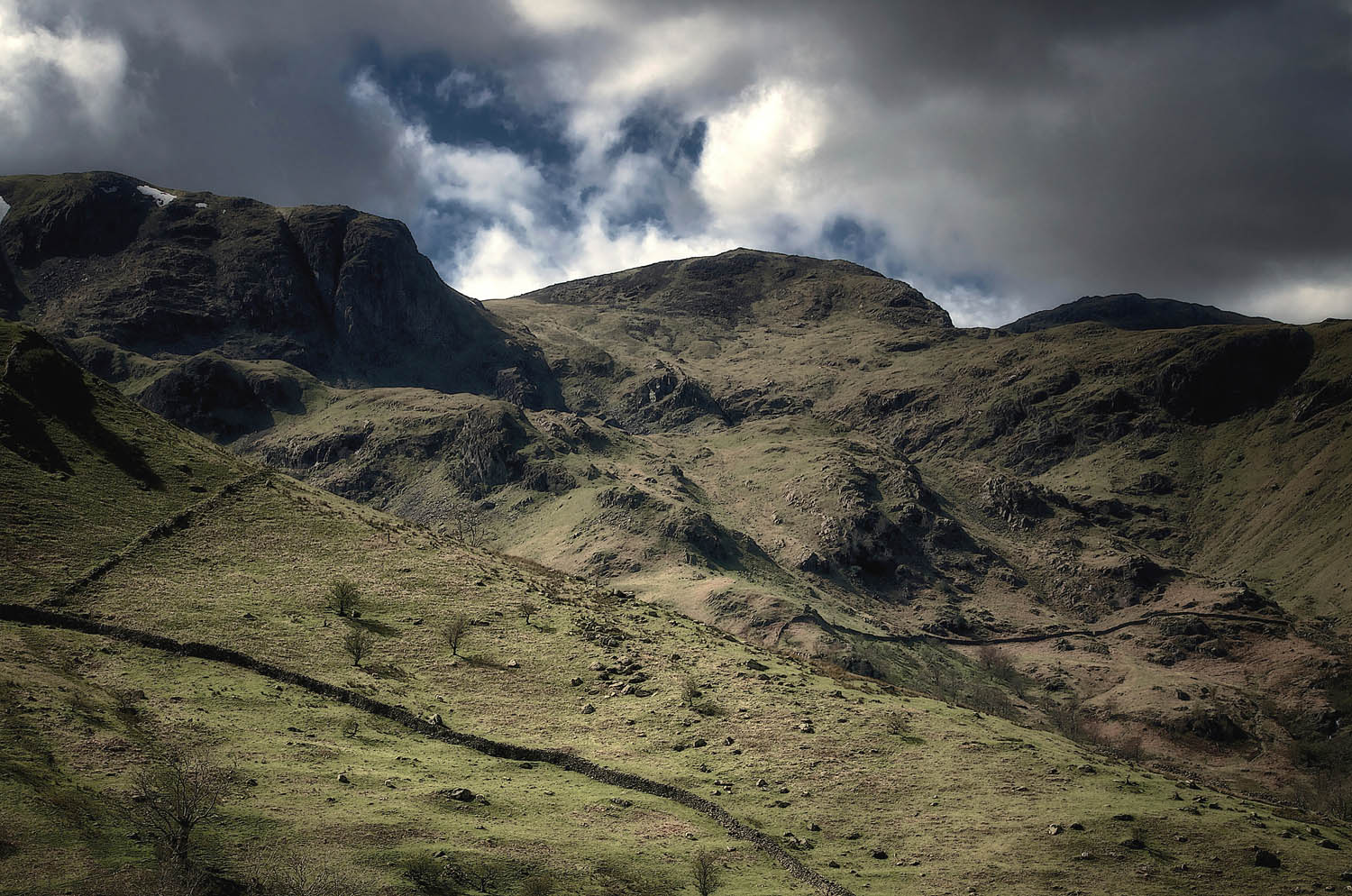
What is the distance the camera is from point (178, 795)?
4056 cm

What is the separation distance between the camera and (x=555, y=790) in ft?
194

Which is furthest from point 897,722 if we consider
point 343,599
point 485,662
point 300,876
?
point 343,599

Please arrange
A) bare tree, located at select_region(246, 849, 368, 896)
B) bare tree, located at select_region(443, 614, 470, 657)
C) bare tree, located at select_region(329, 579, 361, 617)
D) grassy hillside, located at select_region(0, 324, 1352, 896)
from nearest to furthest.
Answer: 1. bare tree, located at select_region(246, 849, 368, 896)
2. grassy hillside, located at select_region(0, 324, 1352, 896)
3. bare tree, located at select_region(443, 614, 470, 657)
4. bare tree, located at select_region(329, 579, 361, 617)

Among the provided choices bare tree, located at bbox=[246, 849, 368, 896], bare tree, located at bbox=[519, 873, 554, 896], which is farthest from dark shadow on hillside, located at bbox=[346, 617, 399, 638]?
bare tree, located at bbox=[519, 873, 554, 896]

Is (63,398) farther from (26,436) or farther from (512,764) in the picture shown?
Result: (512,764)

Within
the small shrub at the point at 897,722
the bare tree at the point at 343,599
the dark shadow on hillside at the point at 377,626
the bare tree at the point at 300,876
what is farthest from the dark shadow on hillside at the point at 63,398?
the small shrub at the point at 897,722

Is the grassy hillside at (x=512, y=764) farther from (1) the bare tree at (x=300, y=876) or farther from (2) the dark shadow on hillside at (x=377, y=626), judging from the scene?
(1) the bare tree at (x=300, y=876)

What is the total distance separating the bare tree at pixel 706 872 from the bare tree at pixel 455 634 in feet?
119

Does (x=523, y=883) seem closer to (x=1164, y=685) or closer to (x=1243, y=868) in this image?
(x=1243, y=868)

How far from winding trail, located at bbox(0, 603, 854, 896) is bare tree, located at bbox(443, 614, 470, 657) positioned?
12.3m

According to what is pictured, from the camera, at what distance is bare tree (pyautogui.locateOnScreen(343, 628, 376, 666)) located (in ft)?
247

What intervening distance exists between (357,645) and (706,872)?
4083 cm

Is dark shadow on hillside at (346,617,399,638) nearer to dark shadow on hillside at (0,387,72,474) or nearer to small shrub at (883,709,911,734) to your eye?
dark shadow on hillside at (0,387,72,474)

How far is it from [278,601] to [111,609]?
14.1m
